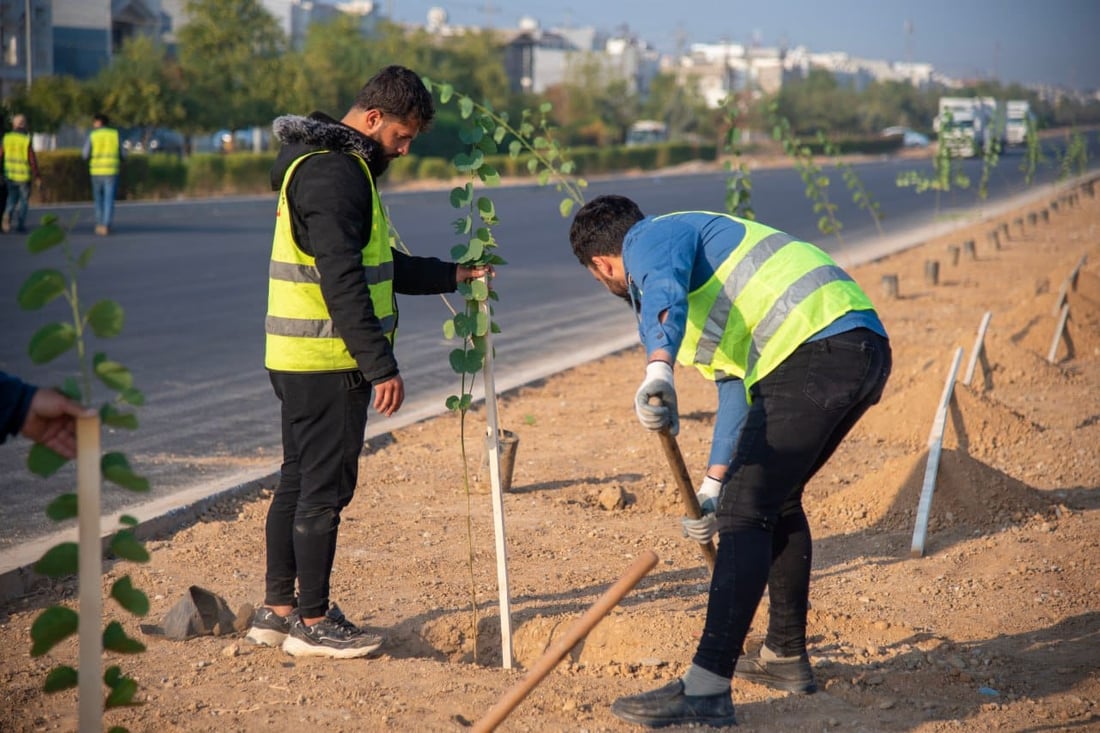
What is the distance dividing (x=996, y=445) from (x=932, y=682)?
3.45 metres

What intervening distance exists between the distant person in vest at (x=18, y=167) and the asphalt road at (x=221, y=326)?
95 cm

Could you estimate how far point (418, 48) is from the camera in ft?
182

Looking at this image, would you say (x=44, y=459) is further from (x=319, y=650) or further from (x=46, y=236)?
(x=319, y=650)

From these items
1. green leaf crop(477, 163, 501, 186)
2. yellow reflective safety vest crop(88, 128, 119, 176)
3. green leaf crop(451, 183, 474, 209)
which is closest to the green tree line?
yellow reflective safety vest crop(88, 128, 119, 176)

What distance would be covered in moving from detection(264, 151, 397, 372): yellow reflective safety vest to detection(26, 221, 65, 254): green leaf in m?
1.23

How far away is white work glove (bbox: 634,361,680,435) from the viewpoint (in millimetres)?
2926

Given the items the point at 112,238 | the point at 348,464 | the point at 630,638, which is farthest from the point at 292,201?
the point at 112,238

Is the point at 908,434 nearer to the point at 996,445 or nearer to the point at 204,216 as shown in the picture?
the point at 996,445

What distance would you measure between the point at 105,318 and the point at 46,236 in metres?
0.20

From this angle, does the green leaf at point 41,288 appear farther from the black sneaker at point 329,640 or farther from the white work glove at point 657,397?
the black sneaker at point 329,640

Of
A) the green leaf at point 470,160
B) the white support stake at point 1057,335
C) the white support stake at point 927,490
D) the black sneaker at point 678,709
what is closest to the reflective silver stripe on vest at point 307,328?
the green leaf at point 470,160

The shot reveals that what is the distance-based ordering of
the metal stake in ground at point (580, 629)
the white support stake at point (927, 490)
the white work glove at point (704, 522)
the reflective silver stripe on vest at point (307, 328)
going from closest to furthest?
the metal stake in ground at point (580, 629)
the white work glove at point (704, 522)
the reflective silver stripe on vest at point (307, 328)
the white support stake at point (927, 490)

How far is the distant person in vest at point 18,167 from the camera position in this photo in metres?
18.3

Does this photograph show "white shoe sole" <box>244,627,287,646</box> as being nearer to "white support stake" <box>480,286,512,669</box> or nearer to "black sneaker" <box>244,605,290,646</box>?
"black sneaker" <box>244,605,290,646</box>
